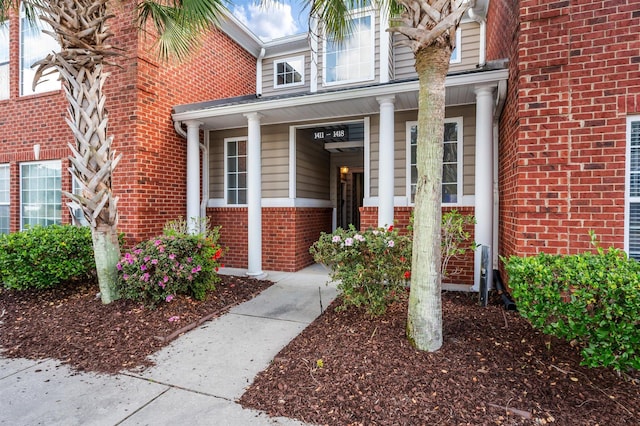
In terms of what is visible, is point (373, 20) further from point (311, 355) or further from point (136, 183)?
point (311, 355)

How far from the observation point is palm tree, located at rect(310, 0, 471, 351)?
2.95 metres

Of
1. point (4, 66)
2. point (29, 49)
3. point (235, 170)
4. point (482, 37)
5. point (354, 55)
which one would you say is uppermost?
point (482, 37)

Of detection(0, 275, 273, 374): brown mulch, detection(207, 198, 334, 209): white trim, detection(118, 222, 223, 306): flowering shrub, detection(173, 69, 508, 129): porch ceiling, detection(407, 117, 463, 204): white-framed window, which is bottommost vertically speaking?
detection(0, 275, 273, 374): brown mulch

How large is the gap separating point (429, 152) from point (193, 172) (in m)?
5.41

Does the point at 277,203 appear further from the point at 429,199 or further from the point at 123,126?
the point at 429,199

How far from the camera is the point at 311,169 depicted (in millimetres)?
8195

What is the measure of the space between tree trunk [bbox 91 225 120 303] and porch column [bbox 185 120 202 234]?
7.06 ft

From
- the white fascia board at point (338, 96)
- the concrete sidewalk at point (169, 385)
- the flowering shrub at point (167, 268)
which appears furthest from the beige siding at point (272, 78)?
the concrete sidewalk at point (169, 385)

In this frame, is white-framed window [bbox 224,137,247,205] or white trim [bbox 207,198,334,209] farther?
white-framed window [bbox 224,137,247,205]

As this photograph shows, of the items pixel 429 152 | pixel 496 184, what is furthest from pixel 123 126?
pixel 496 184

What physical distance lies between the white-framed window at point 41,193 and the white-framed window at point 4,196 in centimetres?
53

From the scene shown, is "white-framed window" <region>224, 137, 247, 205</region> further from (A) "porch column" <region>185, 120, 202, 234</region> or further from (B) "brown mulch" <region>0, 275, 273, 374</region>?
(B) "brown mulch" <region>0, 275, 273, 374</region>

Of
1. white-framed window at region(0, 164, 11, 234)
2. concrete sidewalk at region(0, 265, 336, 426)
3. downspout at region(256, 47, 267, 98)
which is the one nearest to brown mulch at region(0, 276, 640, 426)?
concrete sidewalk at region(0, 265, 336, 426)

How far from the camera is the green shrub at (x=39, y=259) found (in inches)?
198
